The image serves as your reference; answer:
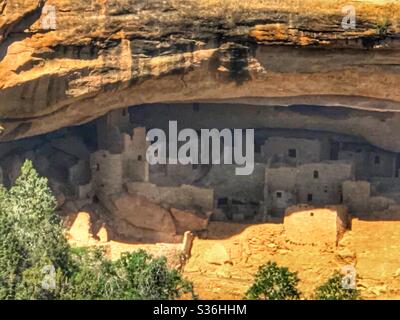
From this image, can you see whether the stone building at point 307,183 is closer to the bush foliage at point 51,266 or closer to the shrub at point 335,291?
the shrub at point 335,291

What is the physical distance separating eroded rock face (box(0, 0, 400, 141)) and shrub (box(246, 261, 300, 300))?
4958mm

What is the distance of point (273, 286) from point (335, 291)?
1.41m

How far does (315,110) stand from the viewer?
3156 centimetres

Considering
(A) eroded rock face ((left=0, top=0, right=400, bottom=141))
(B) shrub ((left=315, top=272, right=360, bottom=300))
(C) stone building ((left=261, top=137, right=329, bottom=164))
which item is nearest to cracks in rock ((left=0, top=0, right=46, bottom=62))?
(A) eroded rock face ((left=0, top=0, right=400, bottom=141))

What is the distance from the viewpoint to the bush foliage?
23609 millimetres

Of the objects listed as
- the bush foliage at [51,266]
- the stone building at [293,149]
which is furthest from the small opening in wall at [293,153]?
the bush foliage at [51,266]

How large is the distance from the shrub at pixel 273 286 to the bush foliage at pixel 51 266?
151cm

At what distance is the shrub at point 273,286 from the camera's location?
24.9m

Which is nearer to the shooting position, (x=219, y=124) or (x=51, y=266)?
(x=51, y=266)

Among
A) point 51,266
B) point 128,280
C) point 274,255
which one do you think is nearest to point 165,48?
point 128,280

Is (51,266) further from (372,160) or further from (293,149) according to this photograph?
(372,160)

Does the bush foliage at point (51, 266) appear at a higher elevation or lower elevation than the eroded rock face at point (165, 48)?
lower

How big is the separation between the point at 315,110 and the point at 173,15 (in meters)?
7.27

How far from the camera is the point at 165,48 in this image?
26.1 metres
